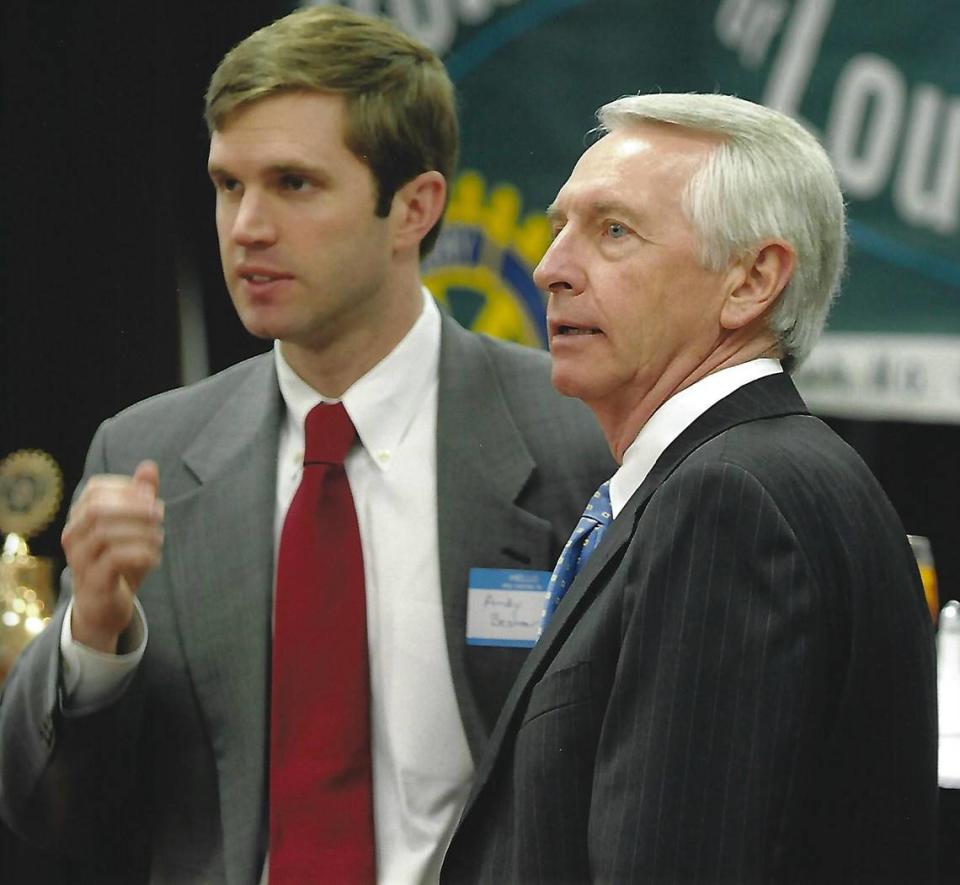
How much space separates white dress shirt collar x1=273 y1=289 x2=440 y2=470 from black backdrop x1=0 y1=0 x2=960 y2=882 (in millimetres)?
287

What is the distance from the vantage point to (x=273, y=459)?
5.28ft

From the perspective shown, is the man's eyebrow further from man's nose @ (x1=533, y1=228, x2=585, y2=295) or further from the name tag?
the name tag

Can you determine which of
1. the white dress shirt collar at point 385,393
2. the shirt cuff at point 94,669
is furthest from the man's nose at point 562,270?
the shirt cuff at point 94,669

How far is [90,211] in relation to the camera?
190 cm

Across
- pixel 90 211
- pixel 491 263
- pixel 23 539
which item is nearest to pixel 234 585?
pixel 23 539

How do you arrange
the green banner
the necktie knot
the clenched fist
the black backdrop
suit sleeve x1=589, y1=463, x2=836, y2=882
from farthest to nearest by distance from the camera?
the green banner, the black backdrop, the necktie knot, the clenched fist, suit sleeve x1=589, y1=463, x2=836, y2=882

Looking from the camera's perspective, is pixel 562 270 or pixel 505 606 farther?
pixel 505 606

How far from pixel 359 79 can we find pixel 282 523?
50cm

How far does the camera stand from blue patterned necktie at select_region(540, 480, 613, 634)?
4.65ft

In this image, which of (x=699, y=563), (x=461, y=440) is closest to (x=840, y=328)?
(x=461, y=440)

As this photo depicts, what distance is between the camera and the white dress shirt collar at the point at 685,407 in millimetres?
1274

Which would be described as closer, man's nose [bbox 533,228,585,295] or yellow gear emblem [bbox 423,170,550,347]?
man's nose [bbox 533,228,585,295]

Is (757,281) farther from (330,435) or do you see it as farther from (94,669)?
(94,669)

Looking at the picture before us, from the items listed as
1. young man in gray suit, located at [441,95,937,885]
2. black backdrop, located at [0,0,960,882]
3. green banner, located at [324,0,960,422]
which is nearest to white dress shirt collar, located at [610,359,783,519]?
young man in gray suit, located at [441,95,937,885]
